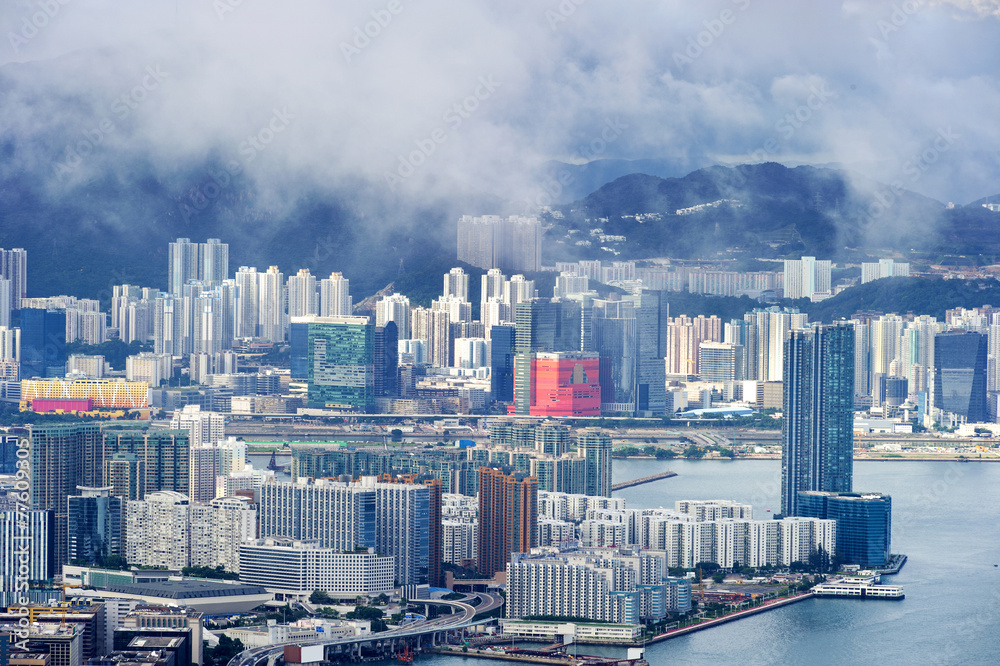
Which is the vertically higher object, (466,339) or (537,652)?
(466,339)

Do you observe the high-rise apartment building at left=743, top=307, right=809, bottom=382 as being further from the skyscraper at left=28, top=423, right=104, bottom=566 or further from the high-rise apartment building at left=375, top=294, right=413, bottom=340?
the skyscraper at left=28, top=423, right=104, bottom=566

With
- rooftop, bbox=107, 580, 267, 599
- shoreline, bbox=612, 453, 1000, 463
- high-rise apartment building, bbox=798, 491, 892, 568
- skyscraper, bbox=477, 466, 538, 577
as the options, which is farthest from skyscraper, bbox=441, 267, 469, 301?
rooftop, bbox=107, 580, 267, 599

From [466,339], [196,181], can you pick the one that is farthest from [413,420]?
[196,181]

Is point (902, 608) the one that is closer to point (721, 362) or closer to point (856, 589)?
point (856, 589)

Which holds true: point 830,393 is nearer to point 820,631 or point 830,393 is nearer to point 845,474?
point 845,474

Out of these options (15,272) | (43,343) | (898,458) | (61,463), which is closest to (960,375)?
(898,458)

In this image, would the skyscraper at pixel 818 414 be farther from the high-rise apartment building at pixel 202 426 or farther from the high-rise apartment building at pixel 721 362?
the high-rise apartment building at pixel 721 362
